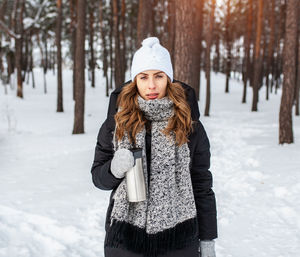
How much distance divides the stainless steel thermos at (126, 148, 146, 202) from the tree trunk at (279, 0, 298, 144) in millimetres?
9071

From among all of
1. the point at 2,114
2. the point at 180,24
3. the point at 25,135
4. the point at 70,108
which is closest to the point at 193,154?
the point at 180,24

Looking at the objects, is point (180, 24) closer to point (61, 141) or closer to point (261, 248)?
point (261, 248)

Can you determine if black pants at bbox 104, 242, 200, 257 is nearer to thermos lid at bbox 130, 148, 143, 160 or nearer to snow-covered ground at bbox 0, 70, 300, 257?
thermos lid at bbox 130, 148, 143, 160

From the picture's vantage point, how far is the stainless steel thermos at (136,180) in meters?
1.86

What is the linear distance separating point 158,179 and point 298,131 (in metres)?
12.3

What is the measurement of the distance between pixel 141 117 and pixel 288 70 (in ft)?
29.2

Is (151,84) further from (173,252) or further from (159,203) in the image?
(173,252)

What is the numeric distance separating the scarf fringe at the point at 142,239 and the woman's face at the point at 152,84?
84 cm

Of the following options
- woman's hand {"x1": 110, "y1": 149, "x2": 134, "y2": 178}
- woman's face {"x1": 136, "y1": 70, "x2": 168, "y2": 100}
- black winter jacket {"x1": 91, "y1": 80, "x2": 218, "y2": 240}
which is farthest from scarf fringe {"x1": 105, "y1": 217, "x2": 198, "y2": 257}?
woman's face {"x1": 136, "y1": 70, "x2": 168, "y2": 100}

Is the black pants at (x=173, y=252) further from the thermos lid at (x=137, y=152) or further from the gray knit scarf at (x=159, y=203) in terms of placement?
the thermos lid at (x=137, y=152)

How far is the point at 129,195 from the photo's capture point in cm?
188

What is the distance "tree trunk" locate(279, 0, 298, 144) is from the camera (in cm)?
938

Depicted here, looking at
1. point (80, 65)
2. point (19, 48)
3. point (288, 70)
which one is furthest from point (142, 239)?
point (19, 48)

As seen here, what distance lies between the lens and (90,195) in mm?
5742
